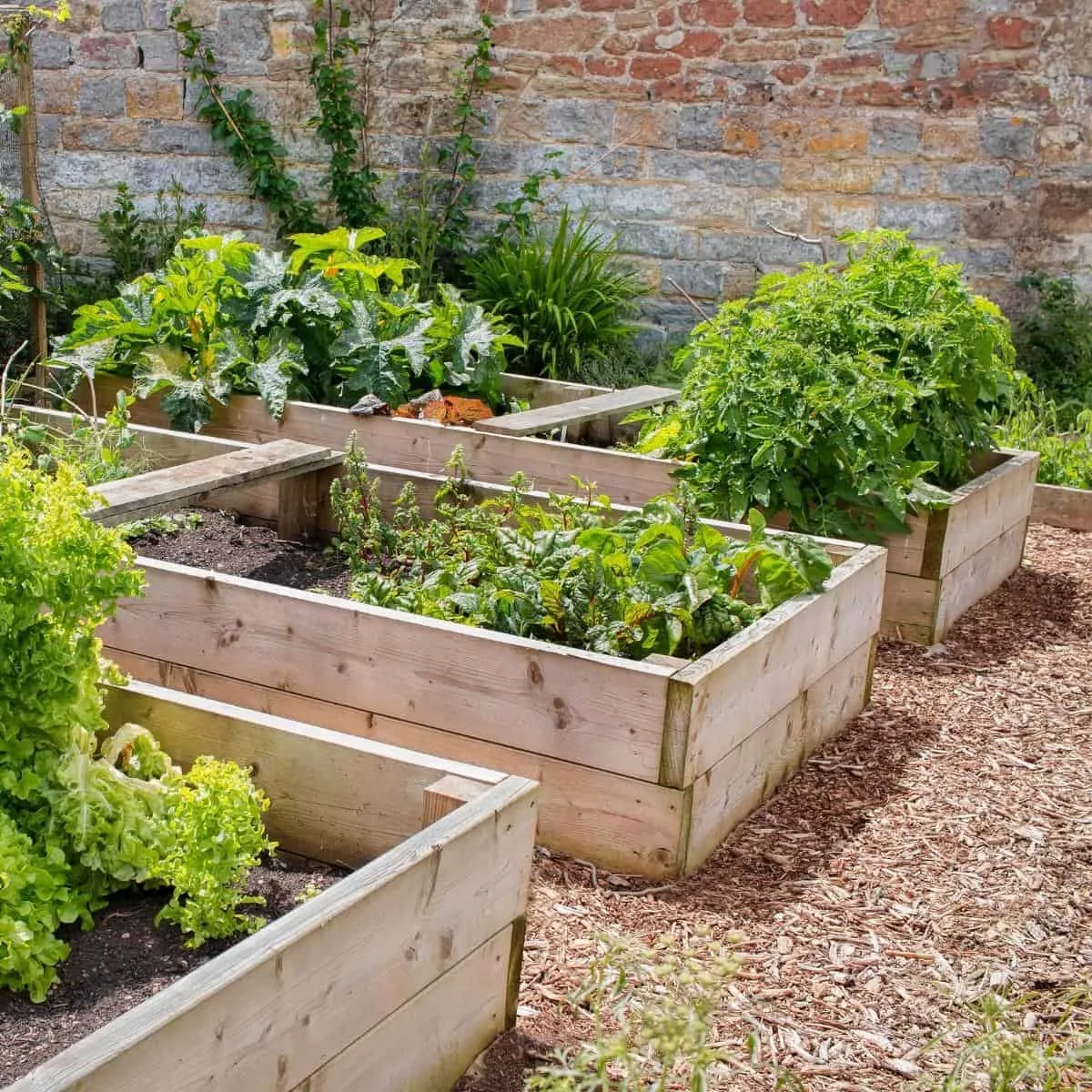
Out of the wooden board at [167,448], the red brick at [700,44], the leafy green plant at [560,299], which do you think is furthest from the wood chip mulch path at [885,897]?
the red brick at [700,44]

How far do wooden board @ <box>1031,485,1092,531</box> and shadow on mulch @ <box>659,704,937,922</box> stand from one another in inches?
98.3

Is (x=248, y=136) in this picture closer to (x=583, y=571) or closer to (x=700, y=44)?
(x=700, y=44)

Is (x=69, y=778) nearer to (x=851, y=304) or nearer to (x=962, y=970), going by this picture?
(x=962, y=970)

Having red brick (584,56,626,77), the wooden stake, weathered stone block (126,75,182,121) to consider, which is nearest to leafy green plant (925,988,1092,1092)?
the wooden stake

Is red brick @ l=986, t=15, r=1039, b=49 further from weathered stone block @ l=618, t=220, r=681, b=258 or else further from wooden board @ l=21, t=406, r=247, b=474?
wooden board @ l=21, t=406, r=247, b=474

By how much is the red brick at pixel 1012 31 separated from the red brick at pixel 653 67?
1.72 meters

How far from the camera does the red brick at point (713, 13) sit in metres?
8.07

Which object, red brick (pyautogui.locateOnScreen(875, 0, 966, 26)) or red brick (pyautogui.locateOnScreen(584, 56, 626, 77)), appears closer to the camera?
red brick (pyautogui.locateOnScreen(875, 0, 966, 26))

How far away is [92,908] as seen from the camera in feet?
7.94

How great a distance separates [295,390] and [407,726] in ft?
8.49

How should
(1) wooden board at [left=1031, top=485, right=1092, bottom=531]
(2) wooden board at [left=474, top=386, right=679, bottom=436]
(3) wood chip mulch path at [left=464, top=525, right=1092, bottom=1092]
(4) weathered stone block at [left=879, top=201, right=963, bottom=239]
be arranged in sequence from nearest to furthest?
(3) wood chip mulch path at [left=464, top=525, right=1092, bottom=1092], (2) wooden board at [left=474, top=386, right=679, bottom=436], (1) wooden board at [left=1031, top=485, right=1092, bottom=531], (4) weathered stone block at [left=879, top=201, right=963, bottom=239]

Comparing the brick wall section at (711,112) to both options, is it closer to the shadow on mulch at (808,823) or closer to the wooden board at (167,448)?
the wooden board at (167,448)

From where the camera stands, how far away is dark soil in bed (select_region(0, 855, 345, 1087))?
6.82ft

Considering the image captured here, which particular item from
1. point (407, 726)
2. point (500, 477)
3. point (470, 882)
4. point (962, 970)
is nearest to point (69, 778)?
point (470, 882)
